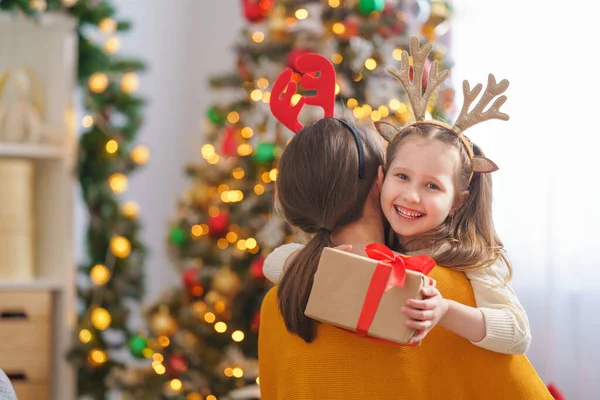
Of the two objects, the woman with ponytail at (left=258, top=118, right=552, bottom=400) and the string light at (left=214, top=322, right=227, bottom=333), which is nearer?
the woman with ponytail at (left=258, top=118, right=552, bottom=400)

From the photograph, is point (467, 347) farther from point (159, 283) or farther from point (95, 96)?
point (159, 283)

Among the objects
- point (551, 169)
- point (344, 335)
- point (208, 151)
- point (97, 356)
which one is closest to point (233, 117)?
point (208, 151)

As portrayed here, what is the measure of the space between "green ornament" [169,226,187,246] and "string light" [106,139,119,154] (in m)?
0.42

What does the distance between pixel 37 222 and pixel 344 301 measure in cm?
228

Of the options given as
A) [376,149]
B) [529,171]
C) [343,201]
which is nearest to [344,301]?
[343,201]

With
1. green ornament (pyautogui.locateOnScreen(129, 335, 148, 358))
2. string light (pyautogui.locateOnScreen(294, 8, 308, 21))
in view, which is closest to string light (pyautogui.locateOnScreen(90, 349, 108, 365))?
green ornament (pyautogui.locateOnScreen(129, 335, 148, 358))

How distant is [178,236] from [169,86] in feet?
4.38

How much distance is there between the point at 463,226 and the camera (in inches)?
50.4

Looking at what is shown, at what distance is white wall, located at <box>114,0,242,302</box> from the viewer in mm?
4156

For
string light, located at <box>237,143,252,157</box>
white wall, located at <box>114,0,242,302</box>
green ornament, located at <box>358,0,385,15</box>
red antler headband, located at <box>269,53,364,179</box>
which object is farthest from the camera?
white wall, located at <box>114,0,242,302</box>

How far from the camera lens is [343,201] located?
1.28 m

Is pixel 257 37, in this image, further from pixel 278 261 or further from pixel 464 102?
pixel 464 102

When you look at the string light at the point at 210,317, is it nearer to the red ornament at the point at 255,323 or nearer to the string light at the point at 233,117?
the red ornament at the point at 255,323

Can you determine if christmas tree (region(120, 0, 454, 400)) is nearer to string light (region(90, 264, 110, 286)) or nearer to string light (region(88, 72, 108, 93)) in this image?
string light (region(90, 264, 110, 286))
